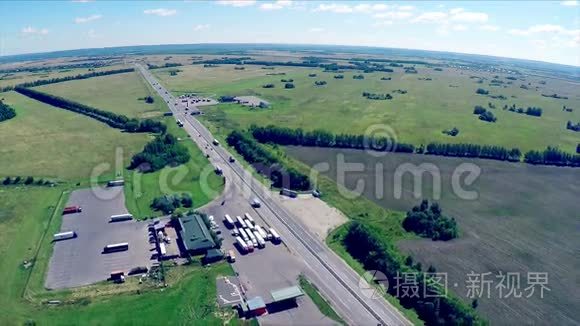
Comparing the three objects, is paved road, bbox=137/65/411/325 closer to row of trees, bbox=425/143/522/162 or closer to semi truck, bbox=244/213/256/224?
semi truck, bbox=244/213/256/224

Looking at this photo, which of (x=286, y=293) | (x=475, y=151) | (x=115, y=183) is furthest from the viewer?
(x=475, y=151)

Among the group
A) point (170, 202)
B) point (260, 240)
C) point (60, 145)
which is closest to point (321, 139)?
point (170, 202)

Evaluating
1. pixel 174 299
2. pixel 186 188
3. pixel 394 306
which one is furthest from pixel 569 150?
pixel 174 299

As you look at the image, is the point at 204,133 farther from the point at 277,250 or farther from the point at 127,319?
the point at 127,319

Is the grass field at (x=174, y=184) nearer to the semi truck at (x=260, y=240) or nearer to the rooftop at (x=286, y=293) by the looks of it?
the semi truck at (x=260, y=240)

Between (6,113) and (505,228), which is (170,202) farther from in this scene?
(6,113)
